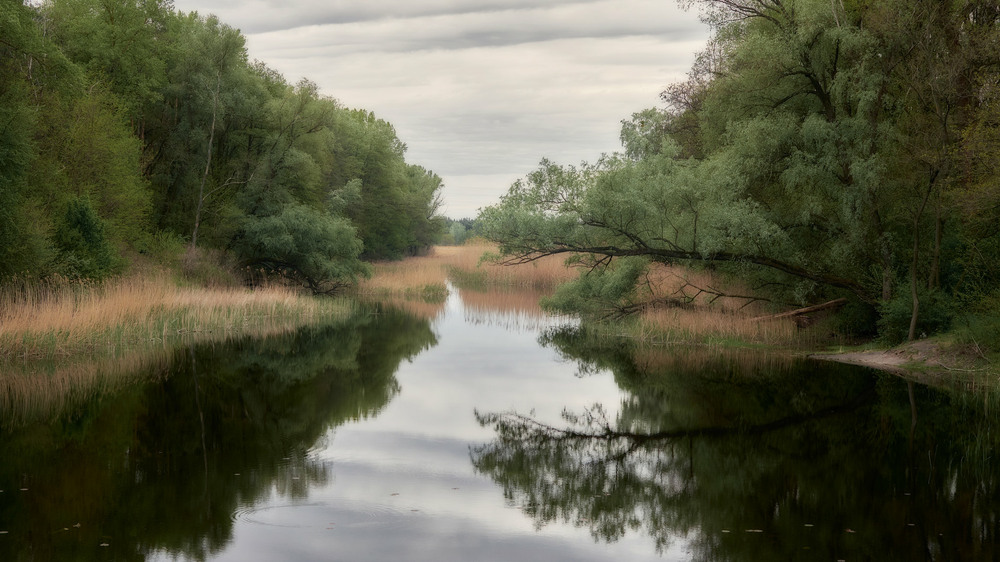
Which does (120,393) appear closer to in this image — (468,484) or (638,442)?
(468,484)

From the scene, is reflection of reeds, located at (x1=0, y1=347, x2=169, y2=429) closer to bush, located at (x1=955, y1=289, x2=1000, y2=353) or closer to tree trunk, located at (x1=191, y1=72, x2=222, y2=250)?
bush, located at (x1=955, y1=289, x2=1000, y2=353)

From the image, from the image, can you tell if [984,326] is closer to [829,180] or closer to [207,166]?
[829,180]

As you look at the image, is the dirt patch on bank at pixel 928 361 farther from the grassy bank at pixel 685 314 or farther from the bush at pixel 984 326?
the grassy bank at pixel 685 314

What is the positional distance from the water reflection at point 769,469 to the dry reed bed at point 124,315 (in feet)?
31.9

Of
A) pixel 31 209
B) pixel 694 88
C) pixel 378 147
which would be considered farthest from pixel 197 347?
pixel 378 147

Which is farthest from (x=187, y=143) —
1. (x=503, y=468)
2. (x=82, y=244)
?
(x=503, y=468)

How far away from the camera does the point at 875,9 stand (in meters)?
21.2

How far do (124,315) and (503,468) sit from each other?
46.0 feet

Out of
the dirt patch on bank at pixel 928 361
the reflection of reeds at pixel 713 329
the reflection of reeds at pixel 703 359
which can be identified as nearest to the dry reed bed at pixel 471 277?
the reflection of reeds at pixel 713 329

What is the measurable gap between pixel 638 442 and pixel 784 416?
314 cm

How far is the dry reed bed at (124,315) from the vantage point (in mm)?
17562

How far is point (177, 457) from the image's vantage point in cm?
1030

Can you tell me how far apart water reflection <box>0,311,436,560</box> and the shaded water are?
0.04 m

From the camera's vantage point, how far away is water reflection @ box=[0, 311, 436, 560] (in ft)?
24.2
